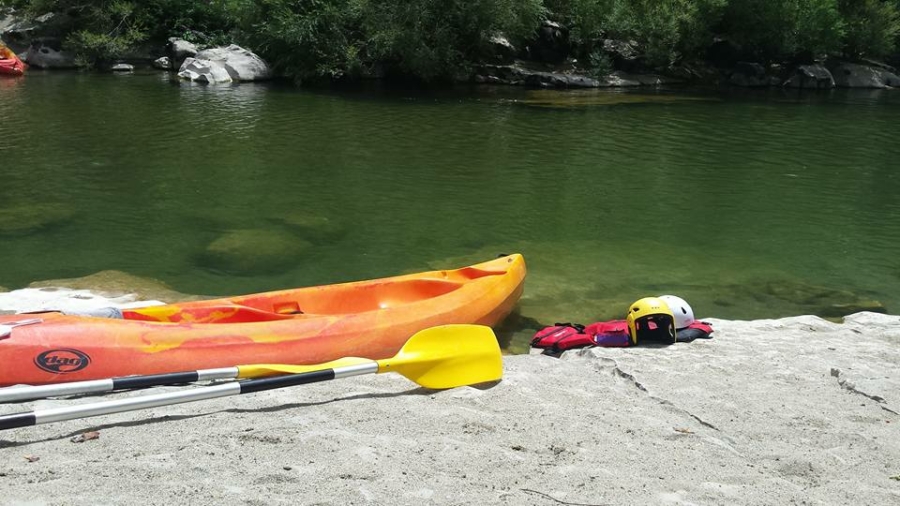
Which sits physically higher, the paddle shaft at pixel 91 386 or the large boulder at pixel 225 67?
the large boulder at pixel 225 67

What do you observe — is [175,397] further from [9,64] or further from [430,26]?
[9,64]

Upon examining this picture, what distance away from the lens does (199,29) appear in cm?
2523

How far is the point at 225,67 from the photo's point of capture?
847 inches

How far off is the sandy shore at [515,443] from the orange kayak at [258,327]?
1.27 ft

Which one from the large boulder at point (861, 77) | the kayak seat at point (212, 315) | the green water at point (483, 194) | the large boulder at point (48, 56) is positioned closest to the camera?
the kayak seat at point (212, 315)

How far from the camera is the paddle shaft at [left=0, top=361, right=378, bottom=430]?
303 centimetres

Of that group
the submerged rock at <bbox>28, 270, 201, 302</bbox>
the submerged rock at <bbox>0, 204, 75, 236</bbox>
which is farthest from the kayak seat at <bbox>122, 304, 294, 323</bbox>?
the submerged rock at <bbox>0, 204, 75, 236</bbox>

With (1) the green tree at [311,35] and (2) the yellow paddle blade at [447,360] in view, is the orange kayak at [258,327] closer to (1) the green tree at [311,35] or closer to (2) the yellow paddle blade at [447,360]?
(2) the yellow paddle blade at [447,360]

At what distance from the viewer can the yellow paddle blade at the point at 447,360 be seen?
4102 millimetres

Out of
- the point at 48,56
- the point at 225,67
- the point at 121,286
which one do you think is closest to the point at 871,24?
the point at 225,67

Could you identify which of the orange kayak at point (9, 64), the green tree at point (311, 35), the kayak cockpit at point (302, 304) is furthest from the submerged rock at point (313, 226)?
the orange kayak at point (9, 64)

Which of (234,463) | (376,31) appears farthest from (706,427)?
(376,31)

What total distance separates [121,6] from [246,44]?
4364mm

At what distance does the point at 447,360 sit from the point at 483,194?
20.4ft
